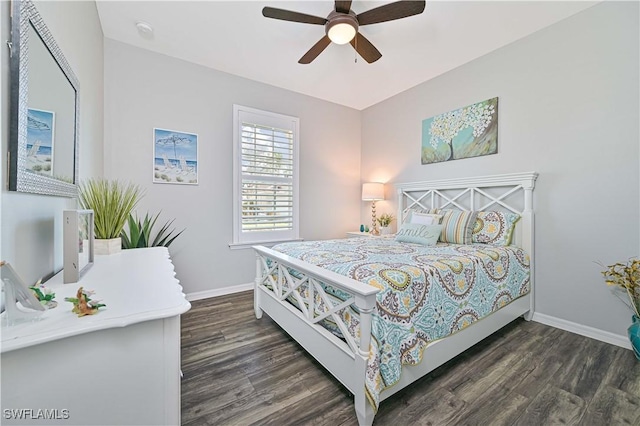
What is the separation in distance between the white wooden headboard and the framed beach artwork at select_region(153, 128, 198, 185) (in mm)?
2755

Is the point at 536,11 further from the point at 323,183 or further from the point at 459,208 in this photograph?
the point at 323,183

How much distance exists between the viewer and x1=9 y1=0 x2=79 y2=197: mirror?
875mm

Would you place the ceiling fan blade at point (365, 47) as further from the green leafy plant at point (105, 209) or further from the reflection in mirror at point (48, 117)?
the green leafy plant at point (105, 209)

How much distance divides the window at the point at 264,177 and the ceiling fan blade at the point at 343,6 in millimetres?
1803

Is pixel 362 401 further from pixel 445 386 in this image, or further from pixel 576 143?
pixel 576 143

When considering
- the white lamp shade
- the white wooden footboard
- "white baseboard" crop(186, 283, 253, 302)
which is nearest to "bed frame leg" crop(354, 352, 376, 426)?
the white wooden footboard

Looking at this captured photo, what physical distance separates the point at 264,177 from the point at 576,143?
129 inches

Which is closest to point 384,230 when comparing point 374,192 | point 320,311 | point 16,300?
point 374,192

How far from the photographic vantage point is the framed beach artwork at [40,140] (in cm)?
98

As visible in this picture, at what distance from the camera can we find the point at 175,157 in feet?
9.69

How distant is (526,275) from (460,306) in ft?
4.10

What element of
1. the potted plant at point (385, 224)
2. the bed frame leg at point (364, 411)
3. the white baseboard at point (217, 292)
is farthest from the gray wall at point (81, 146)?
the potted plant at point (385, 224)

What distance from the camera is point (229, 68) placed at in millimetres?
3158

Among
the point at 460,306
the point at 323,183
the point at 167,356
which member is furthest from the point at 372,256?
the point at 323,183
